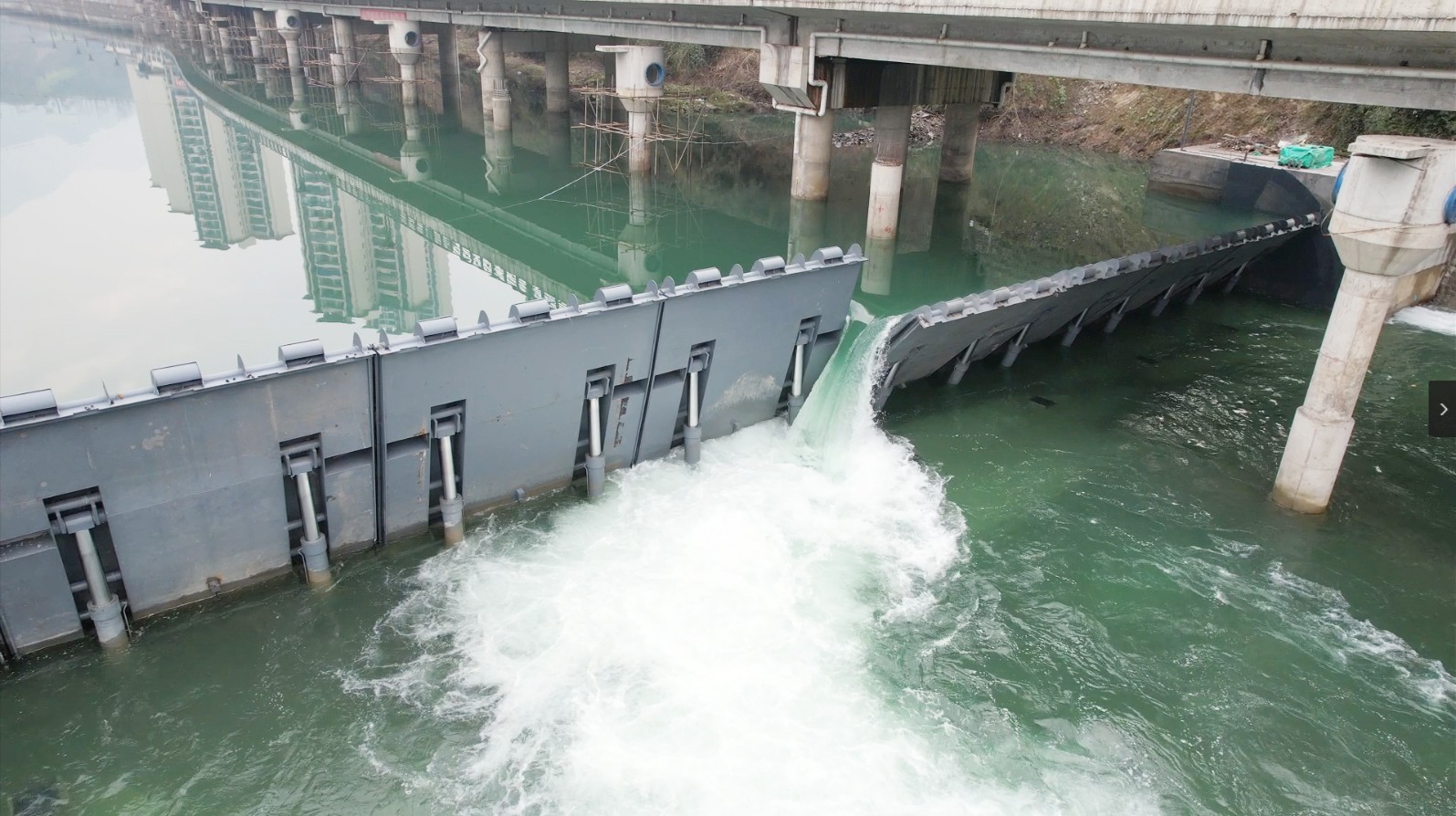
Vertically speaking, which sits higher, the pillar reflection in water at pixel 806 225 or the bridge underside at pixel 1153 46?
the bridge underside at pixel 1153 46

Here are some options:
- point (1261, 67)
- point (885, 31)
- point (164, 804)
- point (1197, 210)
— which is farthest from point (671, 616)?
point (1197, 210)

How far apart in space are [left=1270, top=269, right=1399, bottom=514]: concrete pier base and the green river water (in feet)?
1.36

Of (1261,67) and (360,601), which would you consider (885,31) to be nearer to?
(1261,67)

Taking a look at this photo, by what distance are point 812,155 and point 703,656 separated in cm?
2067

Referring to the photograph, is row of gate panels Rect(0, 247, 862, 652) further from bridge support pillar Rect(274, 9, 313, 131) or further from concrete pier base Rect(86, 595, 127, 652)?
bridge support pillar Rect(274, 9, 313, 131)

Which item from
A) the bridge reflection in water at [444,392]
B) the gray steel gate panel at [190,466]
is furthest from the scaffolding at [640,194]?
the gray steel gate panel at [190,466]

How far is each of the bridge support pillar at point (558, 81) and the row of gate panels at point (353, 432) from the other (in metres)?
33.7

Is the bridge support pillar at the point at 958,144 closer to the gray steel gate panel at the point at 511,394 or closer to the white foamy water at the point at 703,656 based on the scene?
the white foamy water at the point at 703,656

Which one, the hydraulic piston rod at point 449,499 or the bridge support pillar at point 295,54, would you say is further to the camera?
the bridge support pillar at point 295,54

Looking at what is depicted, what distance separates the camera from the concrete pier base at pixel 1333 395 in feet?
37.2

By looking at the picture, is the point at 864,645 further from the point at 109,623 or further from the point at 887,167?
the point at 887,167

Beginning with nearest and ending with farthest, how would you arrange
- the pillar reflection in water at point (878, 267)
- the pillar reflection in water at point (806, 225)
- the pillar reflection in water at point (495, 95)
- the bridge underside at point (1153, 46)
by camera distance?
the bridge underside at point (1153, 46)
the pillar reflection in water at point (878, 267)
the pillar reflection in water at point (806, 225)
the pillar reflection in water at point (495, 95)

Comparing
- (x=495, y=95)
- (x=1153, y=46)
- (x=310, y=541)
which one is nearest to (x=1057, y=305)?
(x=1153, y=46)

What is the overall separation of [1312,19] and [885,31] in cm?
1136
